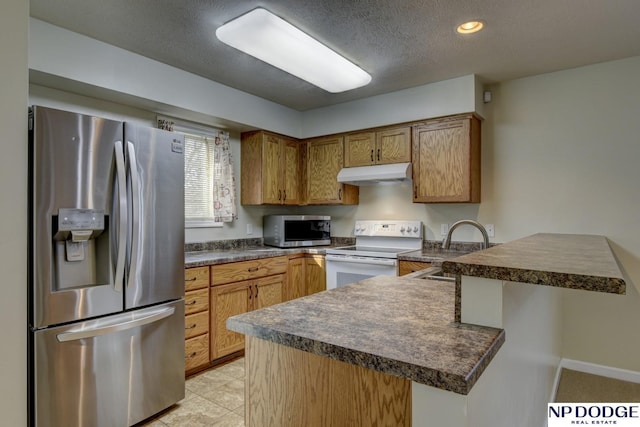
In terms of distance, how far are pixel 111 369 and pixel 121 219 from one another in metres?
0.85

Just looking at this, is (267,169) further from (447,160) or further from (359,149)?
(447,160)

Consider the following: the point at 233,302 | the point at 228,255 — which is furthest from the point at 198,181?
the point at 233,302

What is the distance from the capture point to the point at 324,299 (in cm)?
133

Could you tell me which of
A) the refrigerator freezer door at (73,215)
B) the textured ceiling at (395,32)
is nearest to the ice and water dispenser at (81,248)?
the refrigerator freezer door at (73,215)

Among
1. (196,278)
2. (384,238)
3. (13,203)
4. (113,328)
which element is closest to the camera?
(13,203)

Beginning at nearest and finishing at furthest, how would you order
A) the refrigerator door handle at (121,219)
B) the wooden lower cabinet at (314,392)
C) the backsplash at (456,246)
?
the wooden lower cabinet at (314,392) < the refrigerator door handle at (121,219) < the backsplash at (456,246)

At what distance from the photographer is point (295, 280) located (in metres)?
3.62

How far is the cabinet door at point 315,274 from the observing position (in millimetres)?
3631

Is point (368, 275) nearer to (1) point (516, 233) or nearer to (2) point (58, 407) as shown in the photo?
(1) point (516, 233)

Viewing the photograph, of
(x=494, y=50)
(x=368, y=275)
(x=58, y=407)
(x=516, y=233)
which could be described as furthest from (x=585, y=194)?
(x=58, y=407)

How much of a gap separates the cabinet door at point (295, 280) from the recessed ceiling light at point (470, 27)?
8.07 feet

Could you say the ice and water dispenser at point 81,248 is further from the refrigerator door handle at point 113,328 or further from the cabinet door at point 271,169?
the cabinet door at point 271,169

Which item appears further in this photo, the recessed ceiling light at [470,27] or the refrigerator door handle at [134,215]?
the recessed ceiling light at [470,27]

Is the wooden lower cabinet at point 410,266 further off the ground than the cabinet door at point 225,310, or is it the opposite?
the wooden lower cabinet at point 410,266
